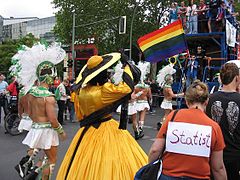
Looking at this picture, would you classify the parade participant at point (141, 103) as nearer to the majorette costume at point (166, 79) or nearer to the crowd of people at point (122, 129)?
the majorette costume at point (166, 79)

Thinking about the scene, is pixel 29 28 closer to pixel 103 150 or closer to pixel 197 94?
pixel 103 150

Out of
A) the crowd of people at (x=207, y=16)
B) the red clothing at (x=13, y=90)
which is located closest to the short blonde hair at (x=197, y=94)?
the red clothing at (x=13, y=90)

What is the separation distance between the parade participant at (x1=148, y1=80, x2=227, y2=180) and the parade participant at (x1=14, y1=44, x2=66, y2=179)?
8.23 ft

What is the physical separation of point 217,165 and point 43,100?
2.93 metres

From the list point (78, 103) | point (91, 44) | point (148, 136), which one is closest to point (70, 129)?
point (148, 136)

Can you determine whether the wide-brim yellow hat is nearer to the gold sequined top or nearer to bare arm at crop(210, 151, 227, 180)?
the gold sequined top

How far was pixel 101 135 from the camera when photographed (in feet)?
13.6

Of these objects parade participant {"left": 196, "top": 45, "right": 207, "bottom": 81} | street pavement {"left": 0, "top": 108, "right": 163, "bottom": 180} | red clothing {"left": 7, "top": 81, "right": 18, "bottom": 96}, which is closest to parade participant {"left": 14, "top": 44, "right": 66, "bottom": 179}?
street pavement {"left": 0, "top": 108, "right": 163, "bottom": 180}

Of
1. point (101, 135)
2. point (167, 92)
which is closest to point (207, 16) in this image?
point (167, 92)

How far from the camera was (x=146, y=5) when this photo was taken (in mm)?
33969

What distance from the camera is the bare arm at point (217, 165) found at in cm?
299

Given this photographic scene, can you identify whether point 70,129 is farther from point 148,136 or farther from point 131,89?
point 131,89

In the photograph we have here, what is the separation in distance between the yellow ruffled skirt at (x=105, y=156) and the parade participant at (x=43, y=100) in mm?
1003

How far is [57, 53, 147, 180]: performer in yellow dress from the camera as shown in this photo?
13.0ft
